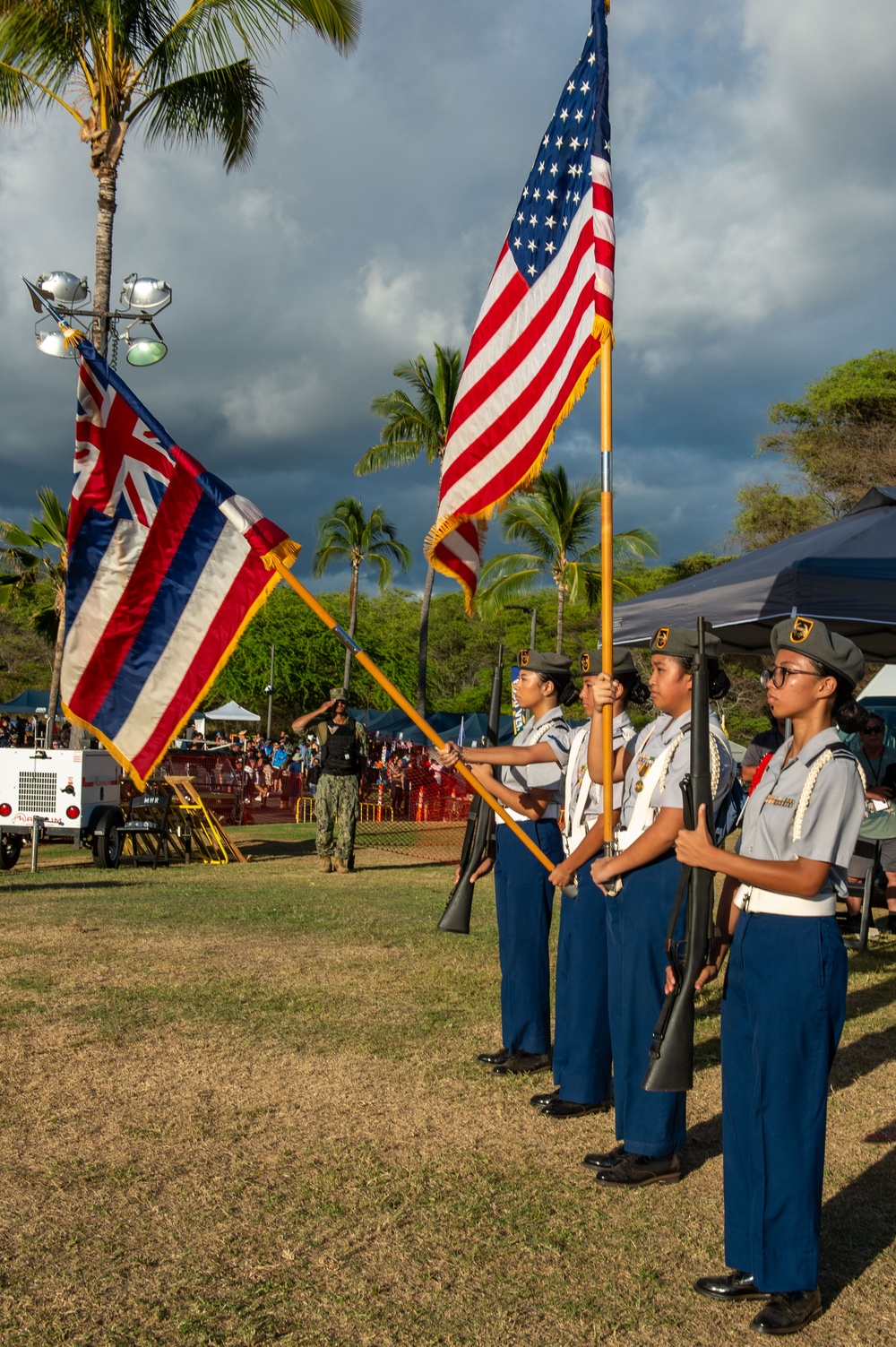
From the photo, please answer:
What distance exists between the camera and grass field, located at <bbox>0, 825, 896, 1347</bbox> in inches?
131

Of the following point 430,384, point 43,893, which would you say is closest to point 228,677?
point 430,384

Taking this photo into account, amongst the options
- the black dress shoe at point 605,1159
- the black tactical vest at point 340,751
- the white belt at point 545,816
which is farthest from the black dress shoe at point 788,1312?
the black tactical vest at point 340,751

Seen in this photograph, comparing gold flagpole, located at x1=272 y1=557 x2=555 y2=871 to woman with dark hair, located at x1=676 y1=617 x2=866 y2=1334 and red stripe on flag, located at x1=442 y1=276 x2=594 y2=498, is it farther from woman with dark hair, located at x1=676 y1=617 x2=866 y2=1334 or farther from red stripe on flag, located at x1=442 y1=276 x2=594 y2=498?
woman with dark hair, located at x1=676 y1=617 x2=866 y2=1334

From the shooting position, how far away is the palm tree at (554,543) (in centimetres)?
3791

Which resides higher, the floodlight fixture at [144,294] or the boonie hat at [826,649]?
the floodlight fixture at [144,294]

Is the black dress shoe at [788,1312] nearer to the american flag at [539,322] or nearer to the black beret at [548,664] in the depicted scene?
the black beret at [548,664]

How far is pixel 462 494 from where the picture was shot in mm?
5695

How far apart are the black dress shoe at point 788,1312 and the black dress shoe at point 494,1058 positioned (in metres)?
2.57

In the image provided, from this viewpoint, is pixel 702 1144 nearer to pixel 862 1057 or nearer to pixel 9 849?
pixel 862 1057

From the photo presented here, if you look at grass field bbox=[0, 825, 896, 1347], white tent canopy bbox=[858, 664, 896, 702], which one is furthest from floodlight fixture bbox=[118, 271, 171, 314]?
white tent canopy bbox=[858, 664, 896, 702]

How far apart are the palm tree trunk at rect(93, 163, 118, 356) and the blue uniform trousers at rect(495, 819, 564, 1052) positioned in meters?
12.9

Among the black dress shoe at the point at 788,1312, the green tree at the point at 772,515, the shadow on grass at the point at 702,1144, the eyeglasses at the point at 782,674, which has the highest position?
the green tree at the point at 772,515

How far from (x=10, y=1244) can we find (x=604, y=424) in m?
3.60

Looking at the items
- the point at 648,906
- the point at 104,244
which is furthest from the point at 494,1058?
the point at 104,244
